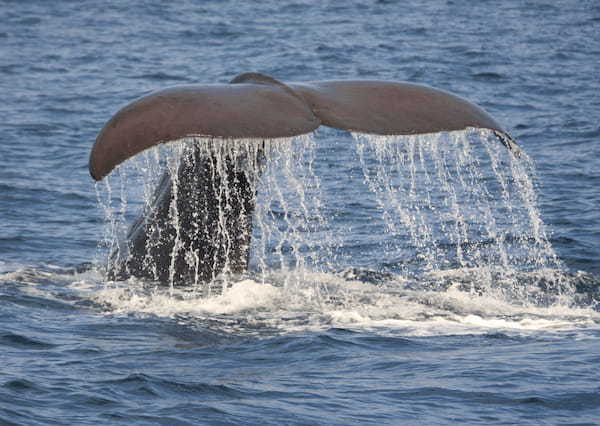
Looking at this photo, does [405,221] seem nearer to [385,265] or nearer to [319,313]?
[385,265]

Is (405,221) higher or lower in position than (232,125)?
lower

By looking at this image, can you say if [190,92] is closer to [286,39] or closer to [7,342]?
[7,342]

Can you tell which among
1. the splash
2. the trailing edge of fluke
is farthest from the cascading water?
the trailing edge of fluke

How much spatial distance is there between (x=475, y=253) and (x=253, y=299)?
A: 3435 mm

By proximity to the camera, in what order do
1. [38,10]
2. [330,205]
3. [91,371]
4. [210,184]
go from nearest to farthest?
[91,371] < [210,184] < [330,205] < [38,10]

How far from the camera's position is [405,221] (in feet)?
42.1

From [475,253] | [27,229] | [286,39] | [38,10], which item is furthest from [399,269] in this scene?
[38,10]

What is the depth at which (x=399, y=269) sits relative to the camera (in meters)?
10.6

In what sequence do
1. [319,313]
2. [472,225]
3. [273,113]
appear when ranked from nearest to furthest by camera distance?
[273,113]
[319,313]
[472,225]

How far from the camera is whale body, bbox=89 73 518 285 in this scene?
6156 millimetres

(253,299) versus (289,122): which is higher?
(289,122)

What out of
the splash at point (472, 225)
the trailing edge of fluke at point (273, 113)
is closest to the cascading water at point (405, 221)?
the splash at point (472, 225)

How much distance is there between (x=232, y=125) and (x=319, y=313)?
261 centimetres

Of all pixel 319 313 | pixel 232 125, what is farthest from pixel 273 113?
pixel 319 313
